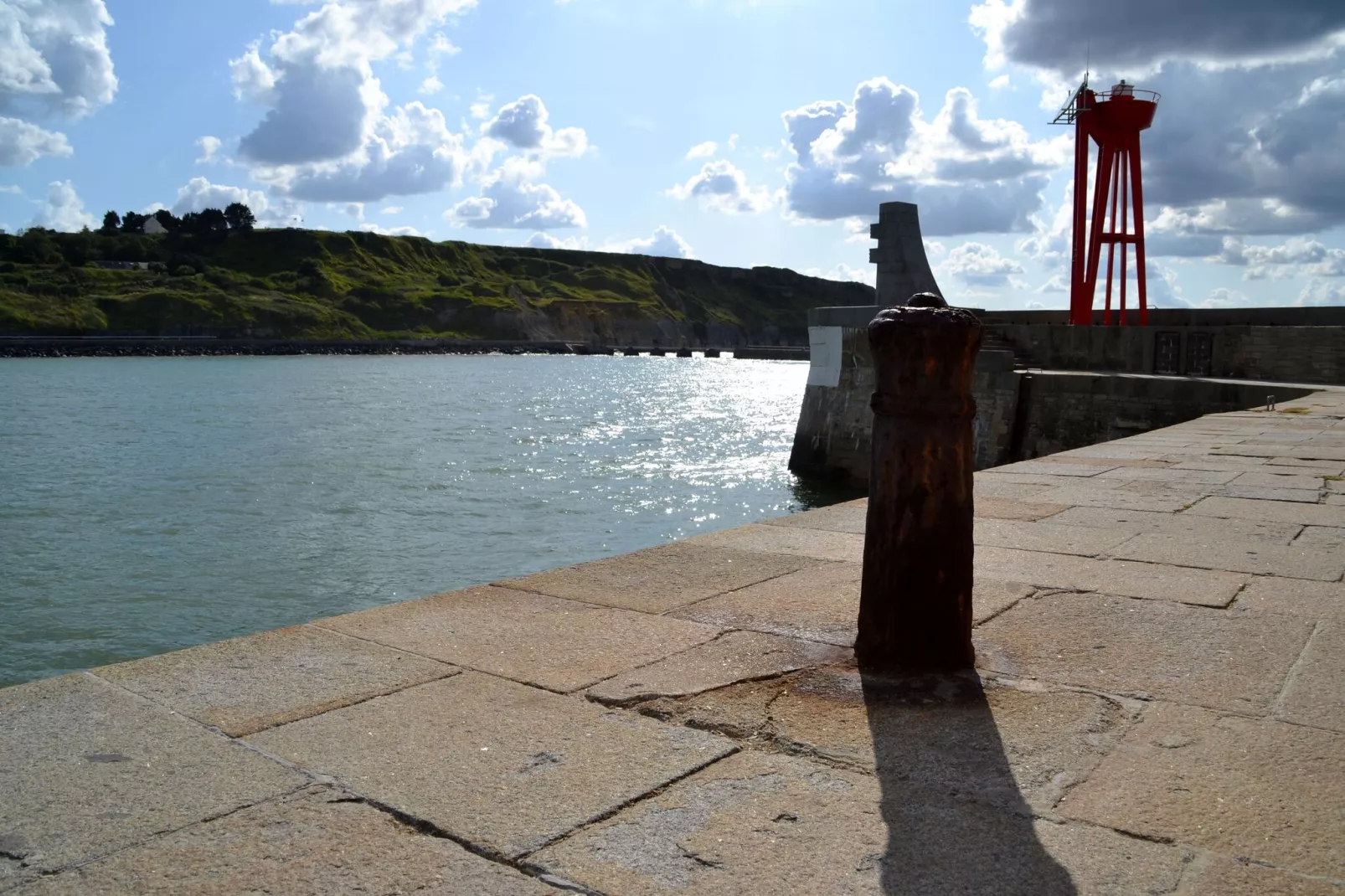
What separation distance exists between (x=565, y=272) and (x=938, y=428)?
488 feet

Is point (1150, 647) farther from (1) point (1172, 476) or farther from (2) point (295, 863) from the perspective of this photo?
(1) point (1172, 476)

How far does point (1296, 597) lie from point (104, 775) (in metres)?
3.74

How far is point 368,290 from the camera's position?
116875 millimetres

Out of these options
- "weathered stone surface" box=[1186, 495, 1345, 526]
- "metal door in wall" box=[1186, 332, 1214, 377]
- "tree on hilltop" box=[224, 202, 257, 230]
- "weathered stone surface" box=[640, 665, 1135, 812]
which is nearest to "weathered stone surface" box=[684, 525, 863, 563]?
"weathered stone surface" box=[640, 665, 1135, 812]

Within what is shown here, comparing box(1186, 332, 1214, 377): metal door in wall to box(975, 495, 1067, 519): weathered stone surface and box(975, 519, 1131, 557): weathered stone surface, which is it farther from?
box(975, 519, 1131, 557): weathered stone surface

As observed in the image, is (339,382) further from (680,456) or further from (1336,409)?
(1336,409)

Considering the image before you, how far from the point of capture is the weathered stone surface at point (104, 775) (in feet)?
6.78

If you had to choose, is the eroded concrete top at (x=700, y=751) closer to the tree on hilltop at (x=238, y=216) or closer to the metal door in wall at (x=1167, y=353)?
the metal door in wall at (x=1167, y=353)

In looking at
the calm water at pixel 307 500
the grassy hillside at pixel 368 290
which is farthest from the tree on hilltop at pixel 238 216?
the calm water at pixel 307 500

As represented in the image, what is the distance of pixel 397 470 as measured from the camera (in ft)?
68.6

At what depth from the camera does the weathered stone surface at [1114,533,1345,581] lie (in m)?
4.40

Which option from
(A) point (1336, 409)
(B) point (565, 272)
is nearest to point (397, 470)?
(A) point (1336, 409)

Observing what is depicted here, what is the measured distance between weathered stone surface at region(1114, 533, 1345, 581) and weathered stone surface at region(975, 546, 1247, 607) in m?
0.15

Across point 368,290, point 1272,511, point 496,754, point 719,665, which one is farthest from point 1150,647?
point 368,290
